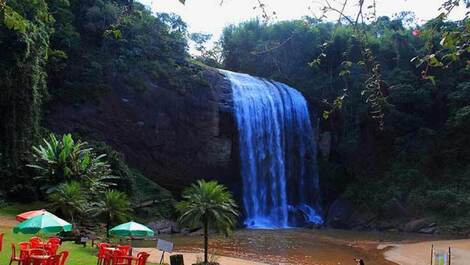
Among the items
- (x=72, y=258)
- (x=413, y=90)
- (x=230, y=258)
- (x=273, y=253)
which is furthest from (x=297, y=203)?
(x=72, y=258)

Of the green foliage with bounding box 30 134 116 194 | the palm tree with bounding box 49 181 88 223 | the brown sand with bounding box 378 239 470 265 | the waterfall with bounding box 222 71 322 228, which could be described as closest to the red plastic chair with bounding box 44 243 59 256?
the palm tree with bounding box 49 181 88 223

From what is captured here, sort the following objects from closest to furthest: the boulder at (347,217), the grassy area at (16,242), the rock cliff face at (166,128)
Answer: the grassy area at (16,242) < the rock cliff face at (166,128) < the boulder at (347,217)

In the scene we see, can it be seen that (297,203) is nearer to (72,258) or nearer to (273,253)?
(273,253)

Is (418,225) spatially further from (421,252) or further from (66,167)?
(66,167)

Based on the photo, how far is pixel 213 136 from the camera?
34656mm

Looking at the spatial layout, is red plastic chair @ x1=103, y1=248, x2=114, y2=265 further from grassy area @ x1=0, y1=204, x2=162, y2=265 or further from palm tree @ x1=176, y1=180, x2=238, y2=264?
palm tree @ x1=176, y1=180, x2=238, y2=264

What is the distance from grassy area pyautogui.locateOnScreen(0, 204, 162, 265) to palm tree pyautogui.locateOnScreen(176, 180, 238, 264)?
3080mm

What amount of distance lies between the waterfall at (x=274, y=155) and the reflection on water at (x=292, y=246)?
4.84 m

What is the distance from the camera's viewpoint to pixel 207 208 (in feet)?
51.7

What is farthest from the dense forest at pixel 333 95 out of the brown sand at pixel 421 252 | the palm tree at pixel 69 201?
the brown sand at pixel 421 252

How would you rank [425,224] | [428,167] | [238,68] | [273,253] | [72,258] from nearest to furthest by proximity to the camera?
[72,258], [273,253], [425,224], [428,167], [238,68]

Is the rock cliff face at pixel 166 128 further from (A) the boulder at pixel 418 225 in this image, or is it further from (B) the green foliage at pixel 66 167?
(A) the boulder at pixel 418 225

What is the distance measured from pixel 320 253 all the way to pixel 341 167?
18.6 meters

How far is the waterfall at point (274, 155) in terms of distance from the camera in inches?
1384
